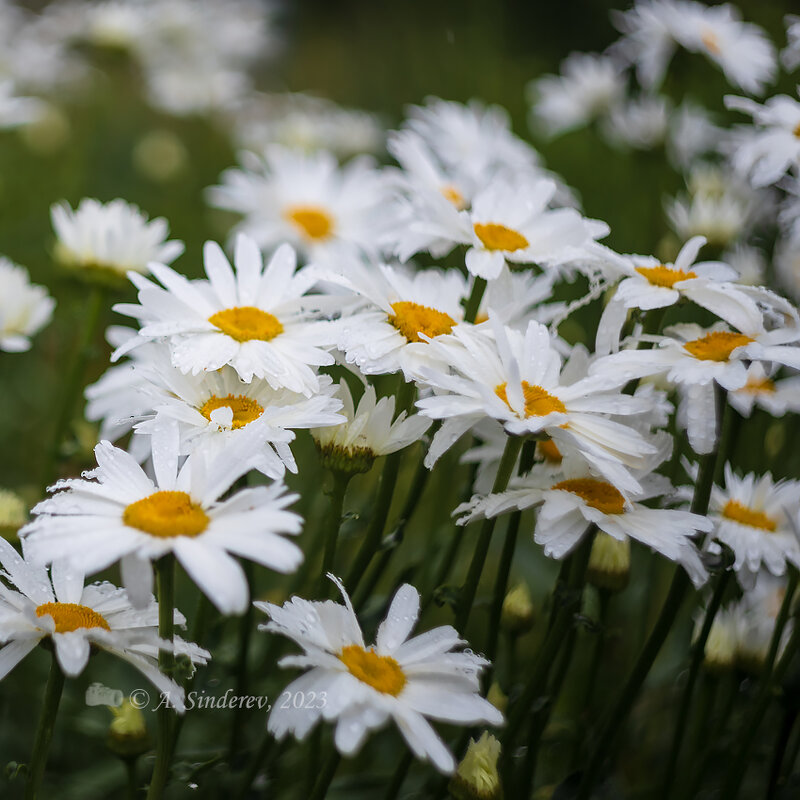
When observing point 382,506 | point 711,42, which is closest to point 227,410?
point 382,506

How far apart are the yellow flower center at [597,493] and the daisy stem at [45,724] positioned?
0.35m

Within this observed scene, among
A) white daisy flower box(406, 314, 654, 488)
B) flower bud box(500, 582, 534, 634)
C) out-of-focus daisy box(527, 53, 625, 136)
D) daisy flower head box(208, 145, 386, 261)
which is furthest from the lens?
out-of-focus daisy box(527, 53, 625, 136)

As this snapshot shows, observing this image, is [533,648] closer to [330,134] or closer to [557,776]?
[557,776]

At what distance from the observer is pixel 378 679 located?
54 cm

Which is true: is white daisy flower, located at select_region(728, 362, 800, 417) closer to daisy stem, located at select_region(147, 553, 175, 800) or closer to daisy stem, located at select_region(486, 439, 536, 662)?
daisy stem, located at select_region(486, 439, 536, 662)

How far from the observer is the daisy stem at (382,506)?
0.68 m

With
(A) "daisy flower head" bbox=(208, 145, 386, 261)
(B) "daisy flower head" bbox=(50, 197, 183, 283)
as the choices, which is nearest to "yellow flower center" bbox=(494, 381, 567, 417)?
(B) "daisy flower head" bbox=(50, 197, 183, 283)

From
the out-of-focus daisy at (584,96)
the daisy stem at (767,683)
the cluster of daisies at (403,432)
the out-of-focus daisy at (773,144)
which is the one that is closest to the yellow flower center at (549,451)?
the cluster of daisies at (403,432)

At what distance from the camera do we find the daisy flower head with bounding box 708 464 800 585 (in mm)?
691

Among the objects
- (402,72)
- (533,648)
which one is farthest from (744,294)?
(402,72)

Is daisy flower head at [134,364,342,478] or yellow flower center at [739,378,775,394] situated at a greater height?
yellow flower center at [739,378,775,394]

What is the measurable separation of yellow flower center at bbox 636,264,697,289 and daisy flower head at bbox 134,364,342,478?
0.88ft

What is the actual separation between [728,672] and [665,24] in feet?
3.02

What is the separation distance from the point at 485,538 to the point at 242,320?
0.25m
